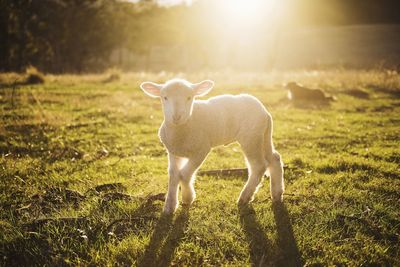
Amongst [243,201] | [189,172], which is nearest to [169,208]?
[189,172]

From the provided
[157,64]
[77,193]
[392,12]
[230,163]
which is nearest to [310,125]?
[230,163]

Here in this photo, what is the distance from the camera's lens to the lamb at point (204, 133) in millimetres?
4516

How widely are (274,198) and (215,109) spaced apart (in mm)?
1573

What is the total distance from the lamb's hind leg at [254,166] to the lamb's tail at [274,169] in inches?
8.9

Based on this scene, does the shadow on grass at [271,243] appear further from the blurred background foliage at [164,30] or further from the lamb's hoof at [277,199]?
the blurred background foliage at [164,30]

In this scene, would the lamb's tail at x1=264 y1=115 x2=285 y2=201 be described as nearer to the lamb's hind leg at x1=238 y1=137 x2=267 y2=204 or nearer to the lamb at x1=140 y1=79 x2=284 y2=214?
the lamb at x1=140 y1=79 x2=284 y2=214

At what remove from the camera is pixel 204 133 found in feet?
15.9

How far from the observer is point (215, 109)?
509cm

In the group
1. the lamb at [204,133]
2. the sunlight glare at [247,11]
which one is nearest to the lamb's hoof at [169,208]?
the lamb at [204,133]

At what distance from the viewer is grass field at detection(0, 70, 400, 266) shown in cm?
375

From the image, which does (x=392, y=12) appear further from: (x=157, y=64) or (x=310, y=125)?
(x=157, y=64)

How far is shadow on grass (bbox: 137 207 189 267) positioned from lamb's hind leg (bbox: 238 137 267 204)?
34.9 inches

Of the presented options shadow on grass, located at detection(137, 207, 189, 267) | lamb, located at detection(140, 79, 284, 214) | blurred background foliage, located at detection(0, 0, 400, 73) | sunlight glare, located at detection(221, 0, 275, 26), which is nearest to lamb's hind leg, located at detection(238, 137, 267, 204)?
lamb, located at detection(140, 79, 284, 214)

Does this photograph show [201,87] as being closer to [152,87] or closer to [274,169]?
[152,87]
